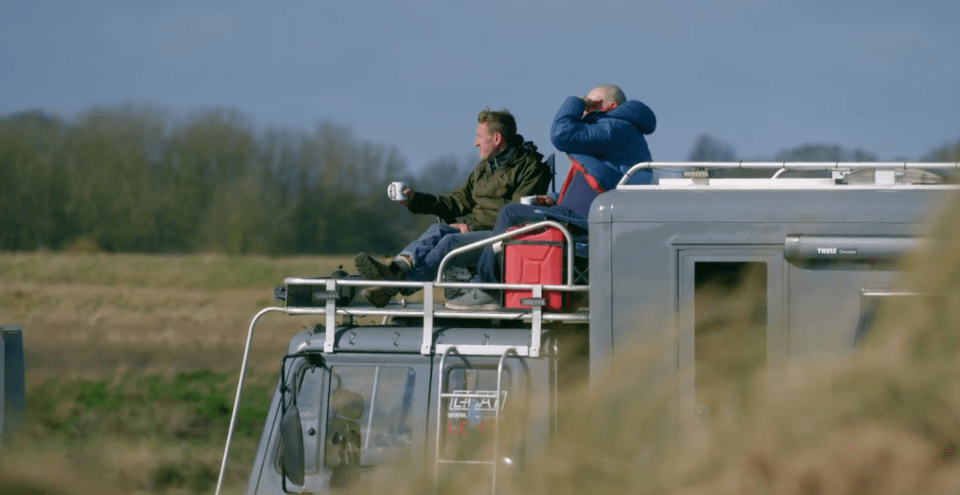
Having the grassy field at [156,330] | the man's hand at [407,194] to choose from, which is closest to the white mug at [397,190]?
the man's hand at [407,194]

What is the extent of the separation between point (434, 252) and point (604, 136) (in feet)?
3.59

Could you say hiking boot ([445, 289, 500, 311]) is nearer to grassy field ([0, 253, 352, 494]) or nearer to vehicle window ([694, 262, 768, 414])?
vehicle window ([694, 262, 768, 414])

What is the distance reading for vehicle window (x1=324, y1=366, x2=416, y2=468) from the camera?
5570mm

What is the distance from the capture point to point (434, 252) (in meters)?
6.36

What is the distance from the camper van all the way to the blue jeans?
0.78 ft

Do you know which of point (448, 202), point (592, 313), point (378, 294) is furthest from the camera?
point (448, 202)

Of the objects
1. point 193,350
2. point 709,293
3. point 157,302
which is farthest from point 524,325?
point 157,302

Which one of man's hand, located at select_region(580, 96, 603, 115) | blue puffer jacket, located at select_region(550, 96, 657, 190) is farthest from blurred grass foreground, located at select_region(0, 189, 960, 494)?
man's hand, located at select_region(580, 96, 603, 115)

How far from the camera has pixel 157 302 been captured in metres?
→ 34.2

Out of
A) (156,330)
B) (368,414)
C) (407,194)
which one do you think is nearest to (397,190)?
(407,194)

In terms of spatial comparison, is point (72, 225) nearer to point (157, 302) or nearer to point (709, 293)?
point (157, 302)

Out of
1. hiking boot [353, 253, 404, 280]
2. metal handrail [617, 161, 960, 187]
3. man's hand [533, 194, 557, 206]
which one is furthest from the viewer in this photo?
man's hand [533, 194, 557, 206]

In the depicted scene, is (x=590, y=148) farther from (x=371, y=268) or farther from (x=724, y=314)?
(x=724, y=314)

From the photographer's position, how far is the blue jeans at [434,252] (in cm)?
633
